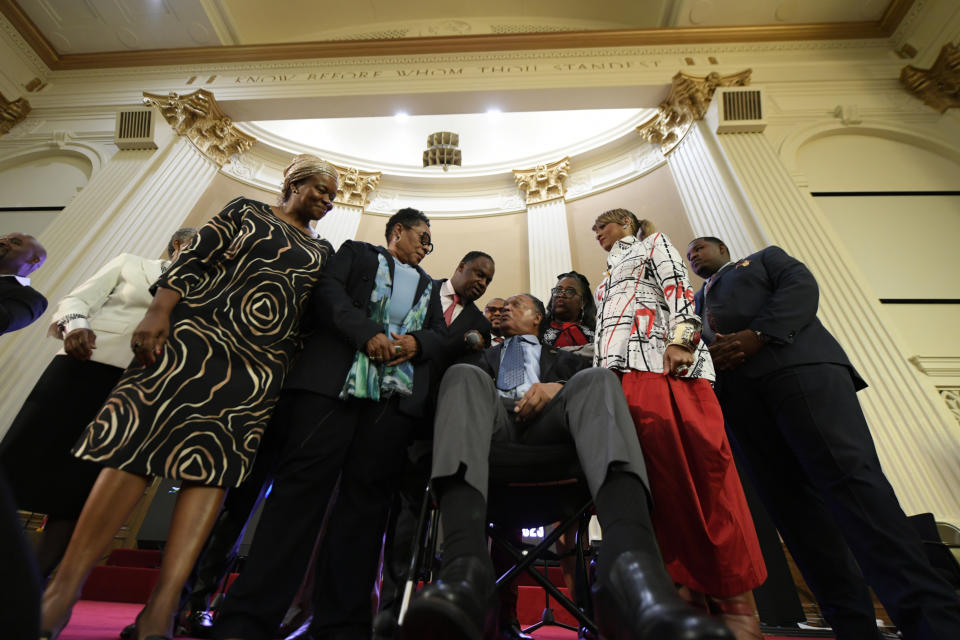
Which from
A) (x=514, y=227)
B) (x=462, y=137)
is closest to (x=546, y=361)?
(x=514, y=227)

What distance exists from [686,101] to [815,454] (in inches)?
169

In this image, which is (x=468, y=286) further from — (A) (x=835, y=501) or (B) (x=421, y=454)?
(A) (x=835, y=501)

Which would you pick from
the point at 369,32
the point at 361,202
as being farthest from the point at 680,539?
the point at 369,32

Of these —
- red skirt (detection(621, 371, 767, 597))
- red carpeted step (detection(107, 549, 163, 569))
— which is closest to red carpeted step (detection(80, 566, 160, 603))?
red carpeted step (detection(107, 549, 163, 569))

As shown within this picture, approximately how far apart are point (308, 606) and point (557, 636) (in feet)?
4.14

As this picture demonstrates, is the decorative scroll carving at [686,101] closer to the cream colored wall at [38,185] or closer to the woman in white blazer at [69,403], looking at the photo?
the woman in white blazer at [69,403]

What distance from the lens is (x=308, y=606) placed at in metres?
1.55

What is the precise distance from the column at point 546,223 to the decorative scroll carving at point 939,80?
3.66 m

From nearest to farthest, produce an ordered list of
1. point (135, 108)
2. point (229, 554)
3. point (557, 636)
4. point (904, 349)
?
point (229, 554)
point (557, 636)
point (904, 349)
point (135, 108)

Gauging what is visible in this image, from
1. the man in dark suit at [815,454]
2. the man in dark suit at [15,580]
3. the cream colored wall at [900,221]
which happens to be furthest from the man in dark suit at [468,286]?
the cream colored wall at [900,221]

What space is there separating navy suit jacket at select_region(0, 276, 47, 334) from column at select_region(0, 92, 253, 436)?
6.57 feet

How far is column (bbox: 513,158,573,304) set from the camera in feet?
18.7

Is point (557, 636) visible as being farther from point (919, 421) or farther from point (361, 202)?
point (361, 202)

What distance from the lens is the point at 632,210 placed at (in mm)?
5691
